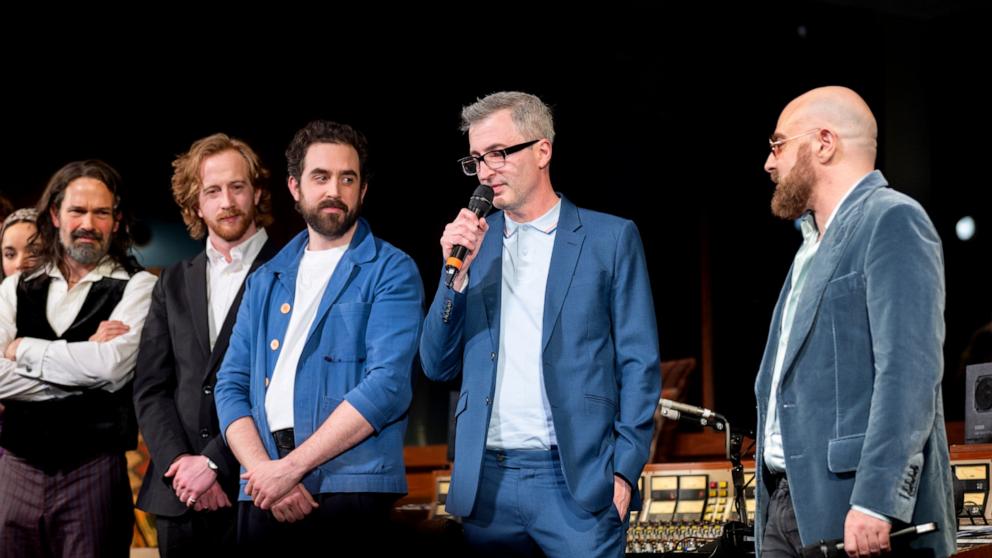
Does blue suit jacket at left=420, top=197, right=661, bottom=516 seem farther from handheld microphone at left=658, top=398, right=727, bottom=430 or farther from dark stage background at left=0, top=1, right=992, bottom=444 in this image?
dark stage background at left=0, top=1, right=992, bottom=444

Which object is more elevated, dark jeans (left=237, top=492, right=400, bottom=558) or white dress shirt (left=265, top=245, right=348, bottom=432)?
white dress shirt (left=265, top=245, right=348, bottom=432)

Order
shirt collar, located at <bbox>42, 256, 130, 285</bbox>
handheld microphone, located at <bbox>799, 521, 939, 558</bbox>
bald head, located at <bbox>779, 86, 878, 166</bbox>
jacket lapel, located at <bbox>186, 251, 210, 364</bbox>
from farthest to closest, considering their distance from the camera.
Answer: shirt collar, located at <bbox>42, 256, 130, 285</bbox> < jacket lapel, located at <bbox>186, 251, 210, 364</bbox> < bald head, located at <bbox>779, 86, 878, 166</bbox> < handheld microphone, located at <bbox>799, 521, 939, 558</bbox>

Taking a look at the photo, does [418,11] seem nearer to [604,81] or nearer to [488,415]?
[604,81]

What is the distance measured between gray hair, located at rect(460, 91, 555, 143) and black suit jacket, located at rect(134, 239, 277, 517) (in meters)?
0.93

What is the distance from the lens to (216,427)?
3342mm

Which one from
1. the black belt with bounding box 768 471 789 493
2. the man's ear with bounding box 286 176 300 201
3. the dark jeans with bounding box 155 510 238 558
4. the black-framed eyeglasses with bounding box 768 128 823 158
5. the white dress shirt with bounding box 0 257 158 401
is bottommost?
the dark jeans with bounding box 155 510 238 558

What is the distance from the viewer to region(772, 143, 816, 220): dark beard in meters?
2.62

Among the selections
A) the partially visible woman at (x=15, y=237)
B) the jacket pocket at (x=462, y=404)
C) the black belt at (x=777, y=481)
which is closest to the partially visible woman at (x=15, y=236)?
the partially visible woman at (x=15, y=237)

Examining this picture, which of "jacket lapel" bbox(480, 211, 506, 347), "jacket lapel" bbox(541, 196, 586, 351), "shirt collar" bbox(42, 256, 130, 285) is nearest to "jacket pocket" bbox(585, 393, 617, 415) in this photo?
"jacket lapel" bbox(541, 196, 586, 351)

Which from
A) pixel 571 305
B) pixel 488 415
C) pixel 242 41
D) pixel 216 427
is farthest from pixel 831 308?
pixel 242 41

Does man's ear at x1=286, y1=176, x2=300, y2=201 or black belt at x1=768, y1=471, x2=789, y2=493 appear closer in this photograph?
black belt at x1=768, y1=471, x2=789, y2=493

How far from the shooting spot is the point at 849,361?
2393mm

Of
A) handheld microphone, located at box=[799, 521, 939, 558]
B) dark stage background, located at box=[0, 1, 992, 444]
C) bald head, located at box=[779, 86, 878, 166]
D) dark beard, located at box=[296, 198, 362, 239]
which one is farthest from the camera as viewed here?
dark stage background, located at box=[0, 1, 992, 444]

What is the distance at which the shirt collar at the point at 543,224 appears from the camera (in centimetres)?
298
